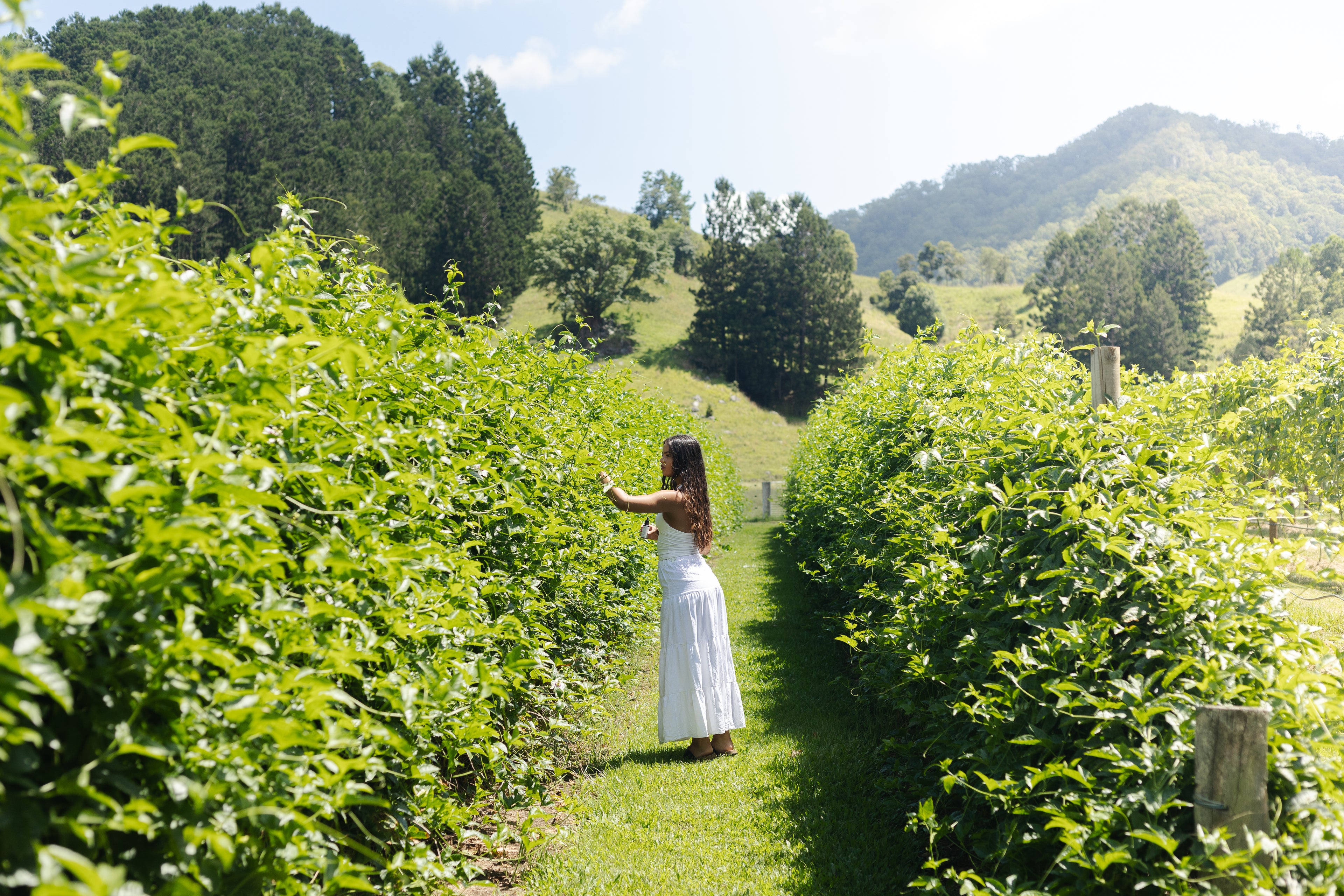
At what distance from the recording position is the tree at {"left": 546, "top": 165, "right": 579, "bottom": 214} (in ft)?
271

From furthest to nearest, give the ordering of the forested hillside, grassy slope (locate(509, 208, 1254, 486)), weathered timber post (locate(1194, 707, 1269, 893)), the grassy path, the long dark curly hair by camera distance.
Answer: grassy slope (locate(509, 208, 1254, 486)) → the forested hillside → the long dark curly hair → the grassy path → weathered timber post (locate(1194, 707, 1269, 893))

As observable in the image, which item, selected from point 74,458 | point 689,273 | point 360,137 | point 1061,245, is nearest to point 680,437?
point 74,458

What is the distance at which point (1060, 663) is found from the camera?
243cm

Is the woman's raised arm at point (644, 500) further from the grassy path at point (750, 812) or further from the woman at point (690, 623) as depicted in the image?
the grassy path at point (750, 812)

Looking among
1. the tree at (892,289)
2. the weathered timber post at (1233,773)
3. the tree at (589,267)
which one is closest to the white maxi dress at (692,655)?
the weathered timber post at (1233,773)

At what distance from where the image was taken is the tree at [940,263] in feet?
297

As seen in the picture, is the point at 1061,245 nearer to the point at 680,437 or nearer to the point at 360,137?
the point at 360,137

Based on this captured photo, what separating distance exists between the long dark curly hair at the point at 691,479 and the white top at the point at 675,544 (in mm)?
39

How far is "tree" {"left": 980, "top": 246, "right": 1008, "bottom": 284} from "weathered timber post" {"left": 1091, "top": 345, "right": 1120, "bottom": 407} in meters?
99.0

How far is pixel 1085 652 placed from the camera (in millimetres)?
2363

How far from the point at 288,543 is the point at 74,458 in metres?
0.83

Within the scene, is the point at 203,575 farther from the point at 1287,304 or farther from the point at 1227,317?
the point at 1227,317

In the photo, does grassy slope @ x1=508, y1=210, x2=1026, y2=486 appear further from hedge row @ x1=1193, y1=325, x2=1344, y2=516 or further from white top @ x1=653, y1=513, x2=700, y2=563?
white top @ x1=653, y1=513, x2=700, y2=563

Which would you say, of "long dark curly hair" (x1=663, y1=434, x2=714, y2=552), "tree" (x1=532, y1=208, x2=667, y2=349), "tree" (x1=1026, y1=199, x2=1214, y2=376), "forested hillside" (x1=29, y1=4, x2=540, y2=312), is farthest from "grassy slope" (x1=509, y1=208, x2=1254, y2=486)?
"long dark curly hair" (x1=663, y1=434, x2=714, y2=552)
